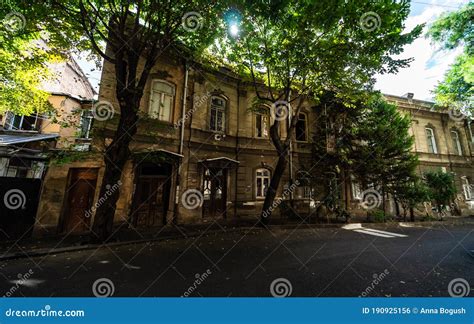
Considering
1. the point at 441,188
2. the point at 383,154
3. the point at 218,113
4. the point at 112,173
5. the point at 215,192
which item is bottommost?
the point at 215,192

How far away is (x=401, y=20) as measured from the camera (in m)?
7.45

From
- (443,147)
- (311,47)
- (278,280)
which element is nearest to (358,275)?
(278,280)

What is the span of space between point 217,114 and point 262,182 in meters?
5.32

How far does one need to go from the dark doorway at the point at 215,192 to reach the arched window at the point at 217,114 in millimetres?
2712

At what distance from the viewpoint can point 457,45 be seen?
9.74 m

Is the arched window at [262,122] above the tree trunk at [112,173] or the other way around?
above

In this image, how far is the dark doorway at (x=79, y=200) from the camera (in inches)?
348

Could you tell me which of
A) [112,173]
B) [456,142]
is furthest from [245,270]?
[456,142]

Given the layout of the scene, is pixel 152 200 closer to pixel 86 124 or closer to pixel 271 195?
pixel 271 195

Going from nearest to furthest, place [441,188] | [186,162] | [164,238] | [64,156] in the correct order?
[64,156] → [164,238] → [186,162] → [441,188]

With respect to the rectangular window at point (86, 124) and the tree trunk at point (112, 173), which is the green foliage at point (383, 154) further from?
the rectangular window at point (86, 124)

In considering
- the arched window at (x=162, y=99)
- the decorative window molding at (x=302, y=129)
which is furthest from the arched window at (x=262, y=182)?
the arched window at (x=162, y=99)

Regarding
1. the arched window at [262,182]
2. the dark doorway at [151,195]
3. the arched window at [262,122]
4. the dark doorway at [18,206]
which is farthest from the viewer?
the arched window at [262,122]

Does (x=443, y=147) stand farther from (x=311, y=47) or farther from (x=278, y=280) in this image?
(x=278, y=280)
